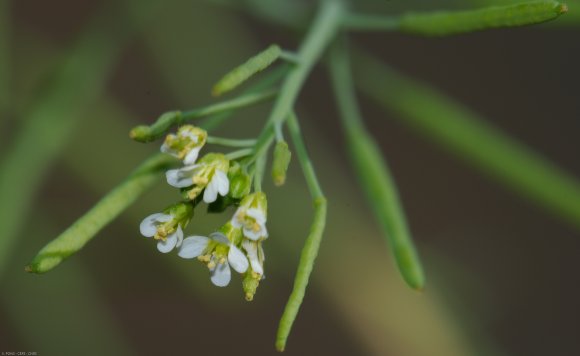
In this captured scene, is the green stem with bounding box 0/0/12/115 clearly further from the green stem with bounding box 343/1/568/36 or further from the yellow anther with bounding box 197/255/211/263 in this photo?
the yellow anther with bounding box 197/255/211/263

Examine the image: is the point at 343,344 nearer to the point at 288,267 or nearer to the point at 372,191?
the point at 288,267

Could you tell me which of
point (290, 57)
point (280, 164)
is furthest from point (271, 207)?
point (280, 164)

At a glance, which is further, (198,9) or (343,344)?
(343,344)

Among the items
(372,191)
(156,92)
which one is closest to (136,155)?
(156,92)

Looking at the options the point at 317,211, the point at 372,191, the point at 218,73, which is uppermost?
the point at 218,73

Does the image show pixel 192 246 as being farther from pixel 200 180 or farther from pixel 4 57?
pixel 4 57

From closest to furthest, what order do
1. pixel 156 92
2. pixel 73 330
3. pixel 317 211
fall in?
1. pixel 317 211
2. pixel 73 330
3. pixel 156 92

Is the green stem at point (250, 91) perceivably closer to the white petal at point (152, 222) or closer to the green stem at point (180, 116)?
the green stem at point (180, 116)
